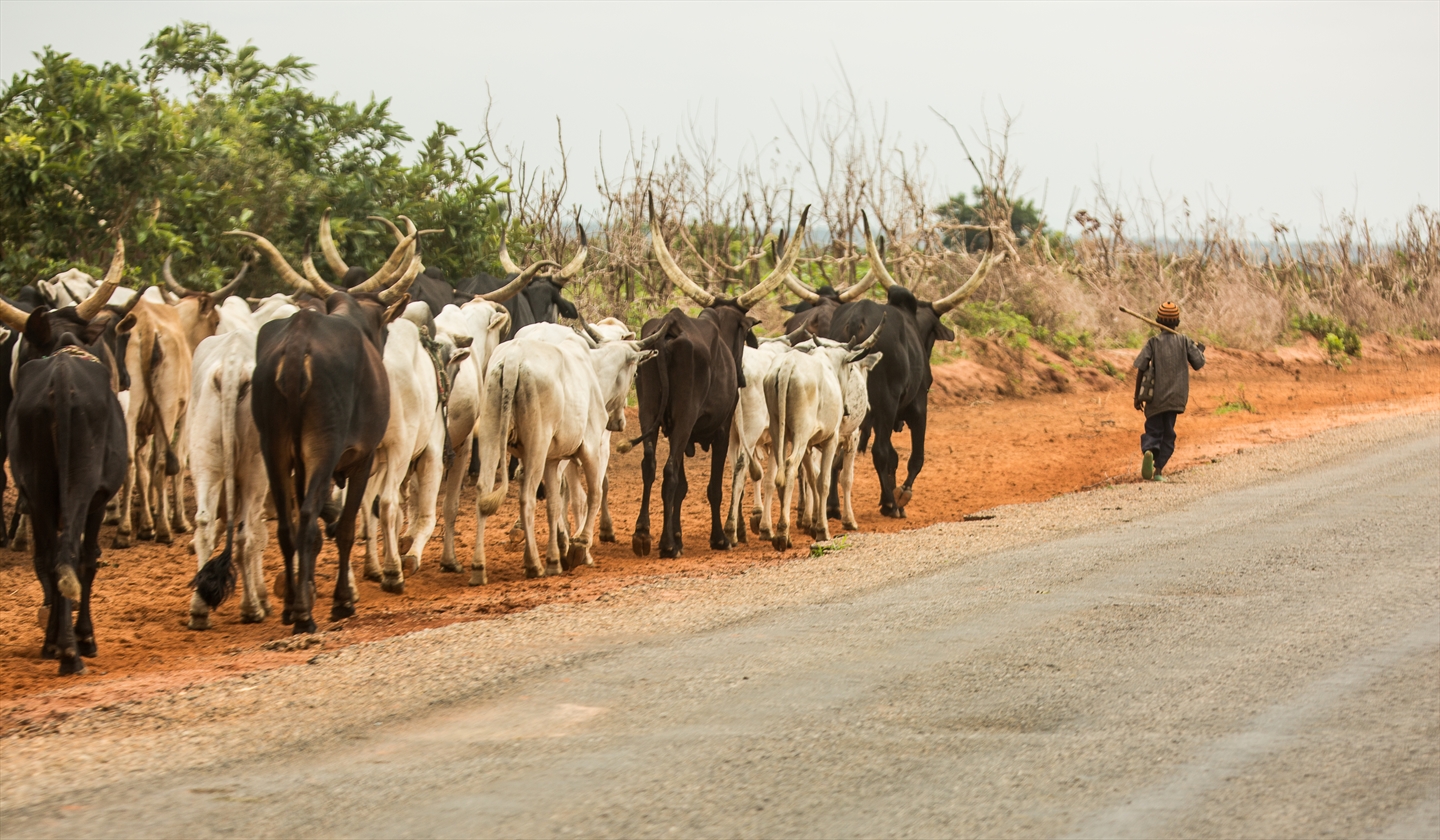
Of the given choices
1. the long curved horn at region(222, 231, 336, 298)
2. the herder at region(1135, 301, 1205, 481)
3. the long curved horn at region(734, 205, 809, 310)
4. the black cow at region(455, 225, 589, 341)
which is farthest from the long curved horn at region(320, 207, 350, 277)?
the herder at region(1135, 301, 1205, 481)

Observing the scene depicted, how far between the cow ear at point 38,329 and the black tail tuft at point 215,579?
1524 mm

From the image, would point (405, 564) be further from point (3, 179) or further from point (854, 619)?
point (3, 179)

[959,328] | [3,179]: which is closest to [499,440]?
[3,179]

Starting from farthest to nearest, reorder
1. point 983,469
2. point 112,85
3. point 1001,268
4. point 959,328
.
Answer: point 1001,268
point 959,328
point 983,469
point 112,85

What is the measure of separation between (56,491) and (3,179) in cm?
771

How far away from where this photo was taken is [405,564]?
1009 cm

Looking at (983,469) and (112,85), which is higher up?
(112,85)

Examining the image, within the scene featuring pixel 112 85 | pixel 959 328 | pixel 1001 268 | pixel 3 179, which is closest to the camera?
pixel 3 179

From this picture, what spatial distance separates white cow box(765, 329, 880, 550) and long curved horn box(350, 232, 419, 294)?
325 centimetres

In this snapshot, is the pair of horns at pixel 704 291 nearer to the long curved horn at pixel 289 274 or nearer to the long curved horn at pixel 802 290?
the long curved horn at pixel 802 290

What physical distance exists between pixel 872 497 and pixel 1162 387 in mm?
3156

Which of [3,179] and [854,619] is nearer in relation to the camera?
[854,619]

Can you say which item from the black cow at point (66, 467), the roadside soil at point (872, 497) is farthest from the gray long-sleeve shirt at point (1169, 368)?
the black cow at point (66, 467)

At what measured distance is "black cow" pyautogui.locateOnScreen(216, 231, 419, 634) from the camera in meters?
7.99
